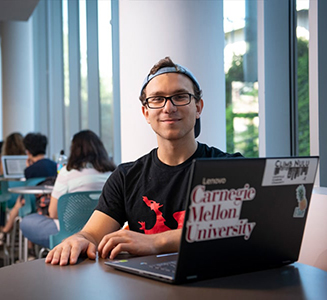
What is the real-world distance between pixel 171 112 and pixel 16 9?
587 cm

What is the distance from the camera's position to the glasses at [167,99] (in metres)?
1.82

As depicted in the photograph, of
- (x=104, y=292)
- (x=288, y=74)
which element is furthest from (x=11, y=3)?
(x=104, y=292)

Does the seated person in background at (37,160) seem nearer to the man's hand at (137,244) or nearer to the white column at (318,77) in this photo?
the white column at (318,77)

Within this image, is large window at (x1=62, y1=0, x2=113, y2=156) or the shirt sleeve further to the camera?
large window at (x1=62, y1=0, x2=113, y2=156)

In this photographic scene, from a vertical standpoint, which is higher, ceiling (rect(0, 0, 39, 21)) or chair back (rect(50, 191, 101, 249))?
ceiling (rect(0, 0, 39, 21))

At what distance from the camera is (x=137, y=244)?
1.46 meters

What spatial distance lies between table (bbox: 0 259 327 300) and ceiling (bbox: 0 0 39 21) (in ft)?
19.3

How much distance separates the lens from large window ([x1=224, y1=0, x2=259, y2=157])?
129 inches

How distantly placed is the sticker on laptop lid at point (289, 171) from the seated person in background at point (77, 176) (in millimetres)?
2759

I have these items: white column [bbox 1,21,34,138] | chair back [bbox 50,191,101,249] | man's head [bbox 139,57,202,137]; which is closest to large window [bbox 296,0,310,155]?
man's head [bbox 139,57,202,137]

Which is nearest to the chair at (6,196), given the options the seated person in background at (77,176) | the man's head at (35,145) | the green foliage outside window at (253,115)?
the man's head at (35,145)

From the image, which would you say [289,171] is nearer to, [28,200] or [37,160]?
[28,200]

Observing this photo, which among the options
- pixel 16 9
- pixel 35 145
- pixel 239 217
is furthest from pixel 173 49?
pixel 16 9

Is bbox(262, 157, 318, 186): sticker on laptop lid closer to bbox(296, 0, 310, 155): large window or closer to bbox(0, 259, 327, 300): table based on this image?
bbox(0, 259, 327, 300): table
